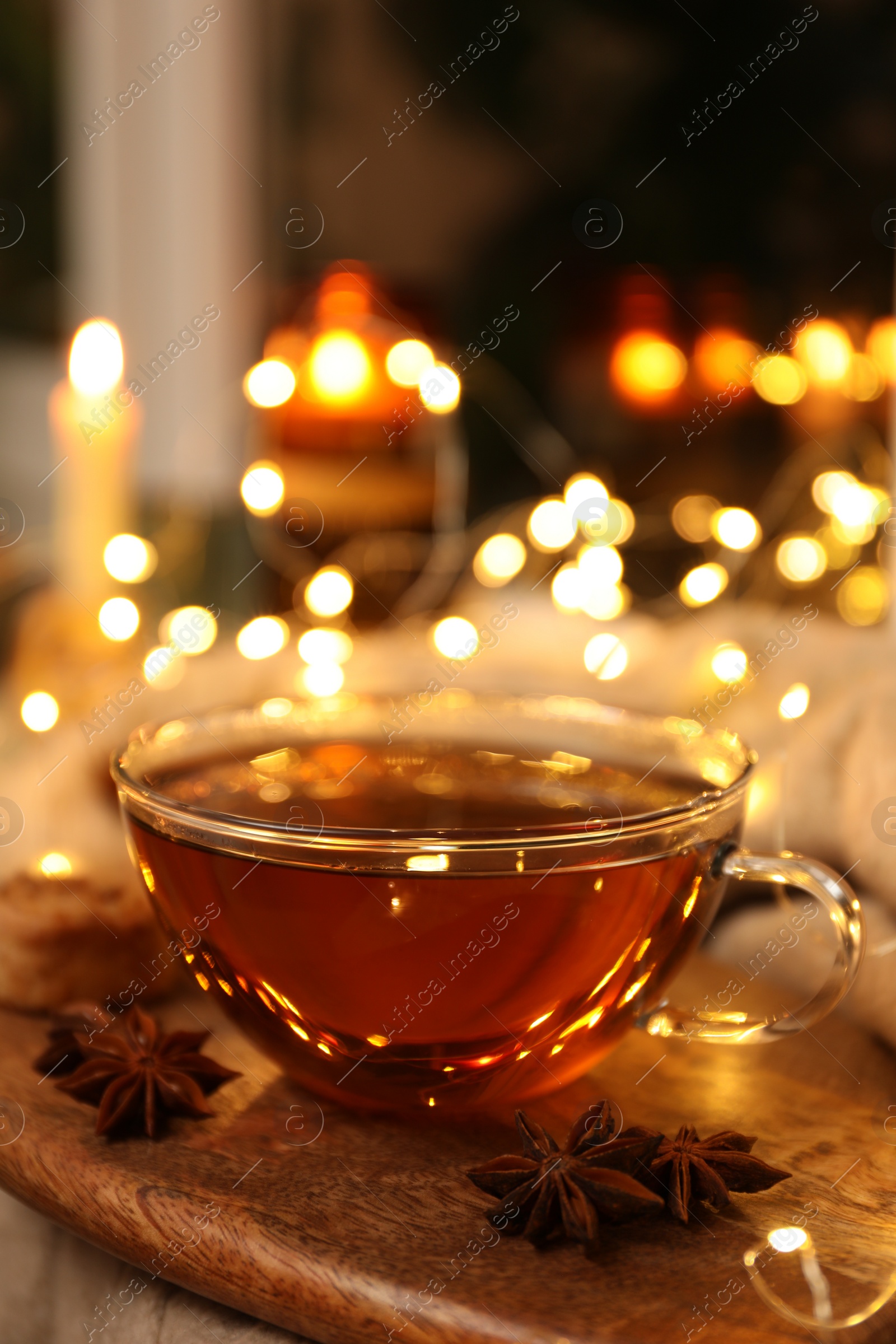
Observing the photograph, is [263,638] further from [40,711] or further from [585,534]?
[585,534]

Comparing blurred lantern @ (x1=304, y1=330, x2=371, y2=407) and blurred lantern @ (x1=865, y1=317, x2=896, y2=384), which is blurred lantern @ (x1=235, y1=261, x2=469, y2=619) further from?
blurred lantern @ (x1=865, y1=317, x2=896, y2=384)

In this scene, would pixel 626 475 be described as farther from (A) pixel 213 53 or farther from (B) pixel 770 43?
(A) pixel 213 53

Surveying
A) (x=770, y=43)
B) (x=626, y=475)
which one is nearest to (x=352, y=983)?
(x=626, y=475)

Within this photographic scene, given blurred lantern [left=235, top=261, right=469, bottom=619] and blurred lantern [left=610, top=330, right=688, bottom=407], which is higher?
blurred lantern [left=235, top=261, right=469, bottom=619]

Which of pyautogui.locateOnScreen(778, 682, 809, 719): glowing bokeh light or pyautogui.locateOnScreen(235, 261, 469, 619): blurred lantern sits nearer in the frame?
pyautogui.locateOnScreen(778, 682, 809, 719): glowing bokeh light

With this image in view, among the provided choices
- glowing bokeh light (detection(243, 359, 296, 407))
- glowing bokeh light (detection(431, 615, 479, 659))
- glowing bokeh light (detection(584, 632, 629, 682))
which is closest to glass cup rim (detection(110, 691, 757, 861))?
glowing bokeh light (detection(584, 632, 629, 682))

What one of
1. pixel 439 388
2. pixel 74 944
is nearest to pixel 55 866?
pixel 74 944

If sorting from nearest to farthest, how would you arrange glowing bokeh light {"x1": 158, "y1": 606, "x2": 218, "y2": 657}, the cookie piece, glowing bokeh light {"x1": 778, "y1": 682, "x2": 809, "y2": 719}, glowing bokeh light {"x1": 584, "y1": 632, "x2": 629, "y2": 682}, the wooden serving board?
the wooden serving board, the cookie piece, glowing bokeh light {"x1": 778, "y1": 682, "x2": 809, "y2": 719}, glowing bokeh light {"x1": 584, "y1": 632, "x2": 629, "y2": 682}, glowing bokeh light {"x1": 158, "y1": 606, "x2": 218, "y2": 657}
